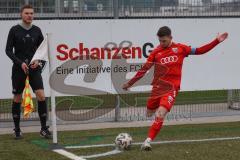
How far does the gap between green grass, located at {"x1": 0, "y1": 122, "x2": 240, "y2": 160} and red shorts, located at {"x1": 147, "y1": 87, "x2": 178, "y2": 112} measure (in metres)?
0.64

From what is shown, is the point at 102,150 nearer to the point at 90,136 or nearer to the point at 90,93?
the point at 90,136

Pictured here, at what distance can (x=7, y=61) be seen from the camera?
1120cm

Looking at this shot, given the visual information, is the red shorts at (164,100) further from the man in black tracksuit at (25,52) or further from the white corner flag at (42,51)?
the man in black tracksuit at (25,52)

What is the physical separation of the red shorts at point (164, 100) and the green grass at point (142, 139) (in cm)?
64

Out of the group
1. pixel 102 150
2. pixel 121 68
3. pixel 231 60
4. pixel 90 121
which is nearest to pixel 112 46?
pixel 121 68

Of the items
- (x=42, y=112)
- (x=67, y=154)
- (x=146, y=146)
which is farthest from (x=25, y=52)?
(x=146, y=146)

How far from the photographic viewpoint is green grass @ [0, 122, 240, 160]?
8.00m

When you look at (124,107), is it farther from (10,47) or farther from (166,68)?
(166,68)

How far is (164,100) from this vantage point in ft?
28.4

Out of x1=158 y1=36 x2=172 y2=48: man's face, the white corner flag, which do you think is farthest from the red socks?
the white corner flag

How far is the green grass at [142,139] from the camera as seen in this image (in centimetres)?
800

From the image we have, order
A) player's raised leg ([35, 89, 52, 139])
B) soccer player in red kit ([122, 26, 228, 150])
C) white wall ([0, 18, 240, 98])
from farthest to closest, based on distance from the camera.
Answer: white wall ([0, 18, 240, 98]), player's raised leg ([35, 89, 52, 139]), soccer player in red kit ([122, 26, 228, 150])

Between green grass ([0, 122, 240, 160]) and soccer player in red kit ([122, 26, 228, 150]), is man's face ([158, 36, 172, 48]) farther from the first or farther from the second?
green grass ([0, 122, 240, 160])

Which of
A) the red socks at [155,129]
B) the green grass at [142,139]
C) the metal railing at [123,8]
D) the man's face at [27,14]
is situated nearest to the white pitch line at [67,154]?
the green grass at [142,139]
